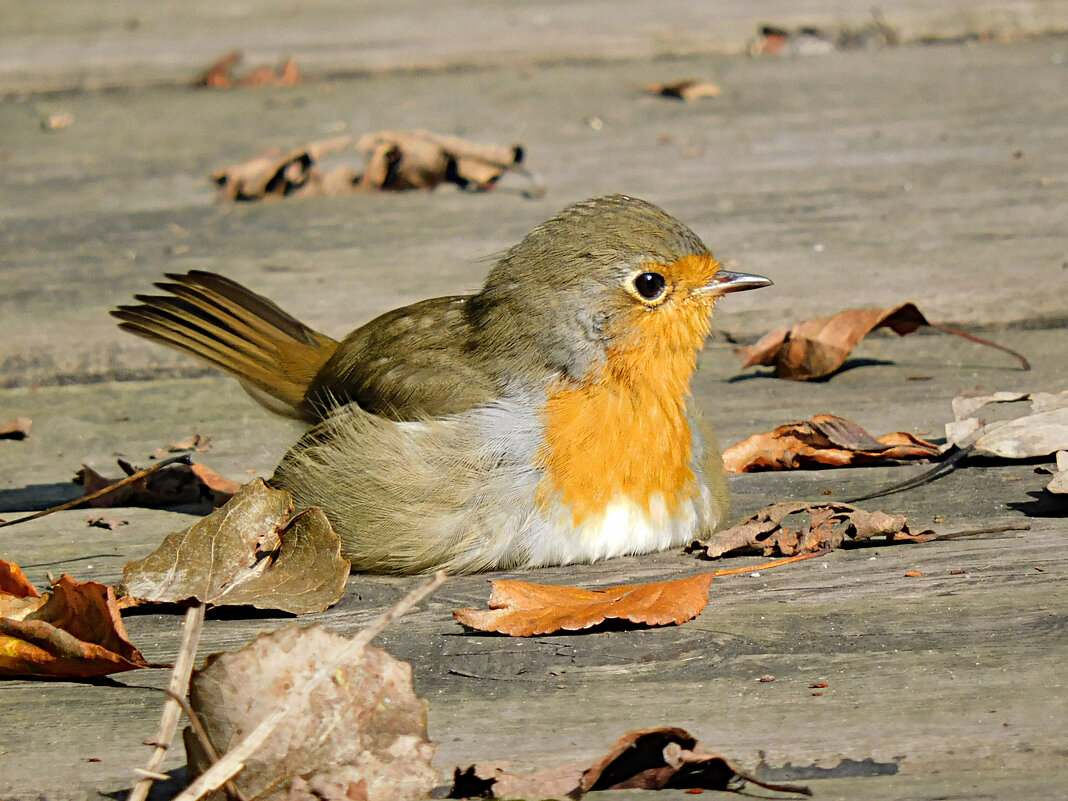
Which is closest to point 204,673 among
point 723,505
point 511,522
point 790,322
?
point 511,522

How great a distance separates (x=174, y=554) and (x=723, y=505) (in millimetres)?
1119

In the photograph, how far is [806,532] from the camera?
260 cm

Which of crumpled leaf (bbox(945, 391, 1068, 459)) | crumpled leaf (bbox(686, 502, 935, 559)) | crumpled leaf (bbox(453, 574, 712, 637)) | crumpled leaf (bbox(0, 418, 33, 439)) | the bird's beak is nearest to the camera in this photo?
crumpled leaf (bbox(453, 574, 712, 637))

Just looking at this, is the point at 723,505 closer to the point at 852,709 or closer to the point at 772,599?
the point at 772,599

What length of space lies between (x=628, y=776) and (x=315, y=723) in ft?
1.35

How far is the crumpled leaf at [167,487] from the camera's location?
9.97ft

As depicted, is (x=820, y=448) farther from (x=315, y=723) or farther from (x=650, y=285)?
(x=315, y=723)

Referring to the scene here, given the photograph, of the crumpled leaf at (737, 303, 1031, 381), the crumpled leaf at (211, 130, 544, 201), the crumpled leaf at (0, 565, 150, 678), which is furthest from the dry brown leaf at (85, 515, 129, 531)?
the crumpled leaf at (211, 130, 544, 201)

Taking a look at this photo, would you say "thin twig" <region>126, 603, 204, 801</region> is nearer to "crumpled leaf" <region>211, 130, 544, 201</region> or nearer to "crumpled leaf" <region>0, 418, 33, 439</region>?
"crumpled leaf" <region>0, 418, 33, 439</region>

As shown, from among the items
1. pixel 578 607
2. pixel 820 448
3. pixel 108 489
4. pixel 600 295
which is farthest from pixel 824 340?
pixel 108 489

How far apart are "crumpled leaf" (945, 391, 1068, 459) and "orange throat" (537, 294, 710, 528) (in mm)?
596

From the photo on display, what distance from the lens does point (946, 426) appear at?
2.95 meters

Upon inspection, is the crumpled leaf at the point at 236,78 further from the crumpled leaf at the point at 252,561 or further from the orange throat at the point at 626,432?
the crumpled leaf at the point at 252,561

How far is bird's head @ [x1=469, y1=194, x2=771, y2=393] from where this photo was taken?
9.68 feet
